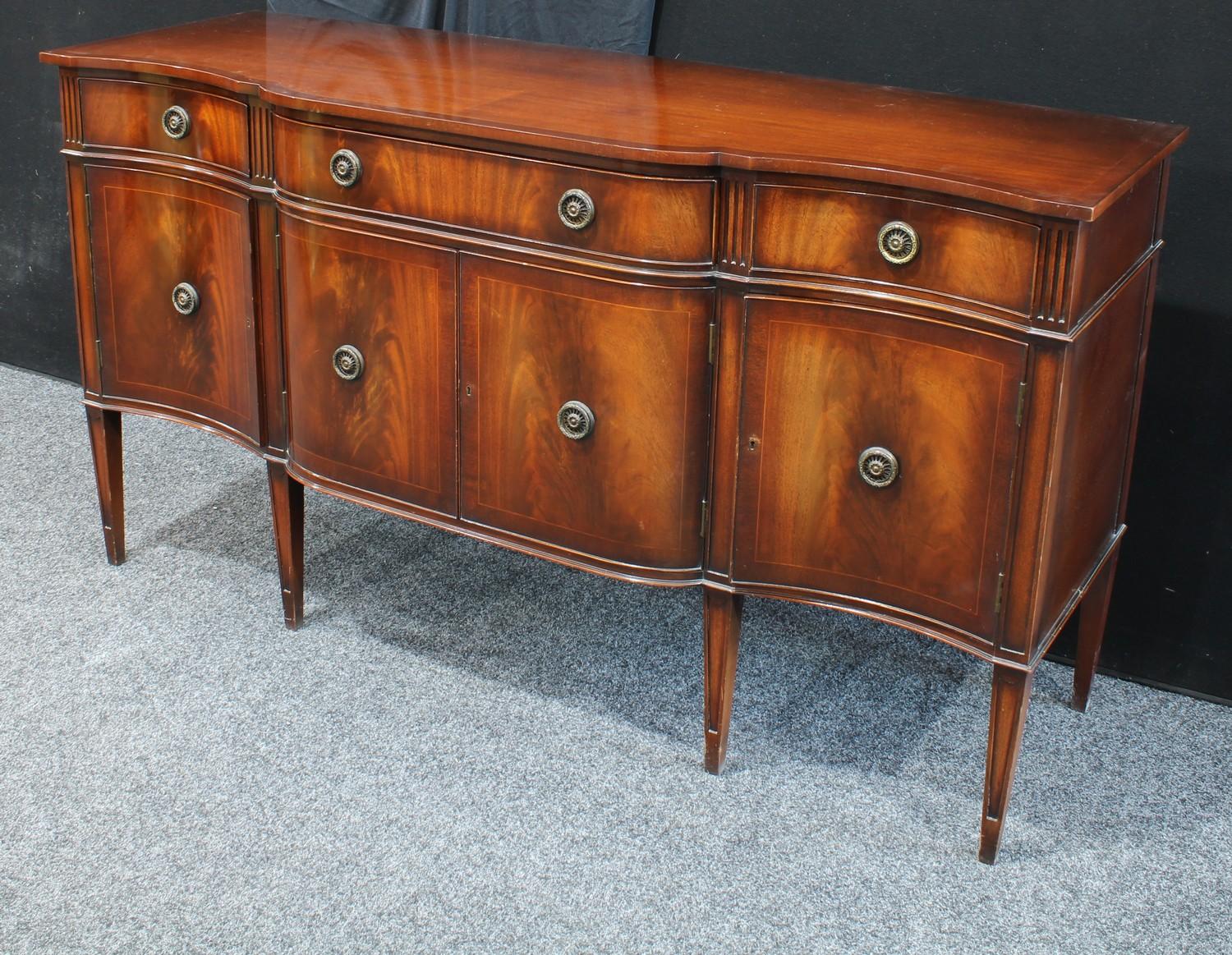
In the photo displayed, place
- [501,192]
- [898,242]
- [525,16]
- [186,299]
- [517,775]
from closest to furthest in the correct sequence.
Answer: [898,242] < [501,192] < [517,775] < [186,299] < [525,16]

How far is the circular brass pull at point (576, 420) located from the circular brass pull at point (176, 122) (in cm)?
79

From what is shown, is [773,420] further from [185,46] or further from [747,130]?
[185,46]

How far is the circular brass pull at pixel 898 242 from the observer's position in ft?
6.15

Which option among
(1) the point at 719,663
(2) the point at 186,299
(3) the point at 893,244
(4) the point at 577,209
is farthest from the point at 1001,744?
(2) the point at 186,299

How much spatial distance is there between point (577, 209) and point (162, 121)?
803 mm

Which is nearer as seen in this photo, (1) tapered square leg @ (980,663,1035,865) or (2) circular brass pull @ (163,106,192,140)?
(1) tapered square leg @ (980,663,1035,865)

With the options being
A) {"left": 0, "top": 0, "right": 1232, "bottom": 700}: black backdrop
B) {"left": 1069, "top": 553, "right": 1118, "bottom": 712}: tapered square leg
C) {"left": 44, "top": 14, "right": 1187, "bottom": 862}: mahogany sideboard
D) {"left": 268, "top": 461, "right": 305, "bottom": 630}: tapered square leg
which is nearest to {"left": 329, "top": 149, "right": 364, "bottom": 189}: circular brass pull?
{"left": 44, "top": 14, "right": 1187, "bottom": 862}: mahogany sideboard

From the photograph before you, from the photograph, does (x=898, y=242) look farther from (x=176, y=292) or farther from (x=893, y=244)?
(x=176, y=292)

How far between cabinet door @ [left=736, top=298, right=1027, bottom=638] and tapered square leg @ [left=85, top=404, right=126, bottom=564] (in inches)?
49.2

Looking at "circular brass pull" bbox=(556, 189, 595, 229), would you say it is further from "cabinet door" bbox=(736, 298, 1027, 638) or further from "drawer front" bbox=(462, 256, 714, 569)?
"cabinet door" bbox=(736, 298, 1027, 638)

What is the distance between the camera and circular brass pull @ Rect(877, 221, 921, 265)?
1873mm

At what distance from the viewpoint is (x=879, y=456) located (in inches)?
78.5

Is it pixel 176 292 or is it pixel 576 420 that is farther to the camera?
pixel 176 292

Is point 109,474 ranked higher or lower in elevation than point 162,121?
lower
